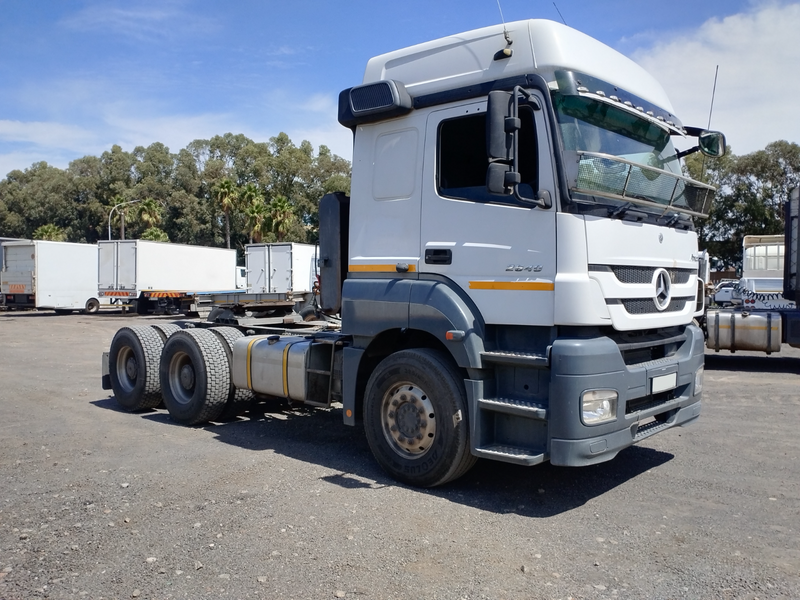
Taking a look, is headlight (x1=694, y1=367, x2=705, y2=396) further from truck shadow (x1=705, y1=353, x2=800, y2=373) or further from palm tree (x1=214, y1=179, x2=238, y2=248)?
palm tree (x1=214, y1=179, x2=238, y2=248)

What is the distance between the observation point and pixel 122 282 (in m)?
32.1

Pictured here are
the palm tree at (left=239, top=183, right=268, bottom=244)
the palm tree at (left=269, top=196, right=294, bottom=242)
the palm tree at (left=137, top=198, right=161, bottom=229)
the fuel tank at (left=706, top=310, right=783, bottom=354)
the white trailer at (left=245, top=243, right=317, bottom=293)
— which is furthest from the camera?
the palm tree at (left=137, top=198, right=161, bottom=229)

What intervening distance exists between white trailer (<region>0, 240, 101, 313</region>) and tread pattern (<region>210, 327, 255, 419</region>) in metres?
27.6

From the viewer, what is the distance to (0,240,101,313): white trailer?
107ft

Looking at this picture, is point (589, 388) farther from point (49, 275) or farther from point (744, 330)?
point (49, 275)

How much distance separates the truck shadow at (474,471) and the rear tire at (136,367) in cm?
77

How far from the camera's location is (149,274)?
32.2 m

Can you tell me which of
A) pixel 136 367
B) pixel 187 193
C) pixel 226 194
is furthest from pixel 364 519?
pixel 187 193

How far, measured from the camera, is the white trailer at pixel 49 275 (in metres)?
32.7

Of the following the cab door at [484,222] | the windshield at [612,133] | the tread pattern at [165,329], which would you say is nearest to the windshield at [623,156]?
the windshield at [612,133]

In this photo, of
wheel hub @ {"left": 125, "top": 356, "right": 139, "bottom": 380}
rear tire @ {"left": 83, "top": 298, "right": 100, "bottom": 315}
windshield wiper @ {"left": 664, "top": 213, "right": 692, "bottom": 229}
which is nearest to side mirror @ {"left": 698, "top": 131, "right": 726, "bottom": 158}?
windshield wiper @ {"left": 664, "top": 213, "right": 692, "bottom": 229}

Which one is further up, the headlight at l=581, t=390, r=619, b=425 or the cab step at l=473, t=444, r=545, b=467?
the headlight at l=581, t=390, r=619, b=425

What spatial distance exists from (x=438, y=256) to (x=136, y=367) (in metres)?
5.44

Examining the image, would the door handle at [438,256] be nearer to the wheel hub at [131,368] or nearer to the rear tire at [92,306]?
the wheel hub at [131,368]
